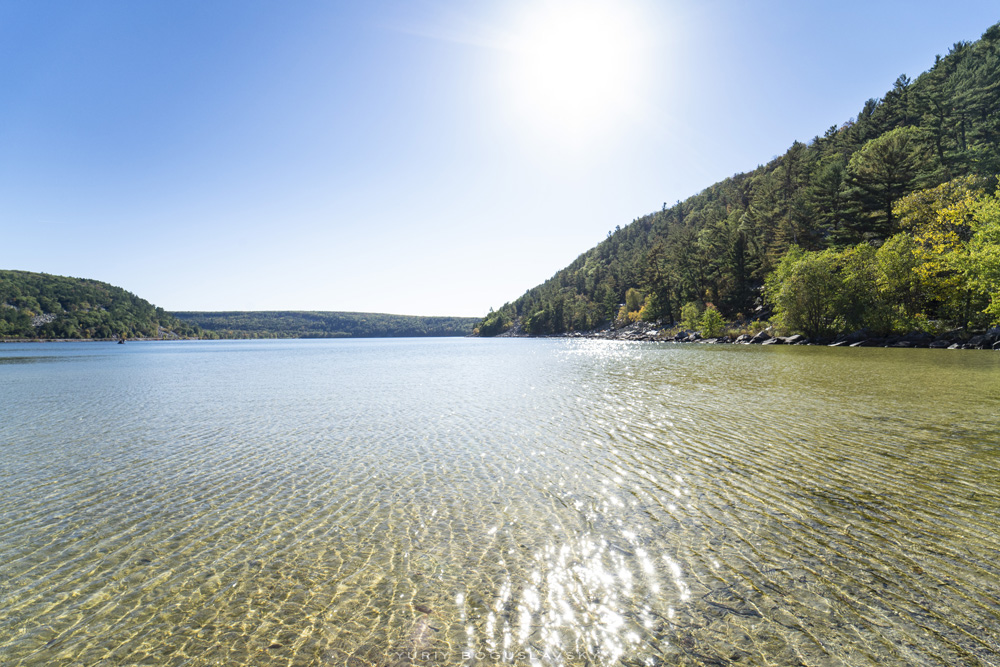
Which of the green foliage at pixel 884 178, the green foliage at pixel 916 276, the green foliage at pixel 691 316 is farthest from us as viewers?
the green foliage at pixel 691 316

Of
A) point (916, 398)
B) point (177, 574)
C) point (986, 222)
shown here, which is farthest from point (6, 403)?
point (986, 222)

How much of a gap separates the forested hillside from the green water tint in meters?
49.1

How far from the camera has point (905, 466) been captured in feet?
37.6

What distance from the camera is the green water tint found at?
17.3ft

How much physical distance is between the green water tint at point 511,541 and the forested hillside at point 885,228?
49.1m

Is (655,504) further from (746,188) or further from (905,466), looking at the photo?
(746,188)

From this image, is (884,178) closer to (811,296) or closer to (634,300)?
(811,296)

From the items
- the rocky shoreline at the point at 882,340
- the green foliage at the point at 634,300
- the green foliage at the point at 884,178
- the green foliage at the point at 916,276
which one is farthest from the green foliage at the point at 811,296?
the green foliage at the point at 634,300

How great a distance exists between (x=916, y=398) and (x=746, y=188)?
168883mm

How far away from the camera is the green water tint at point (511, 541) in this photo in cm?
528

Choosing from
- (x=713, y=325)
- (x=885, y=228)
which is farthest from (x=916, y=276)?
(x=713, y=325)

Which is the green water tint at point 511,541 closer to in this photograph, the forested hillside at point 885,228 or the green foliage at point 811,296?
the forested hillside at point 885,228

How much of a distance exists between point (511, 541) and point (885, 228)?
8465 cm

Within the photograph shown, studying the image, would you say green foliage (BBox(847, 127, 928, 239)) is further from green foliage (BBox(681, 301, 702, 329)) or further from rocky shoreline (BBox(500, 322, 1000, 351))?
green foliage (BBox(681, 301, 702, 329))
